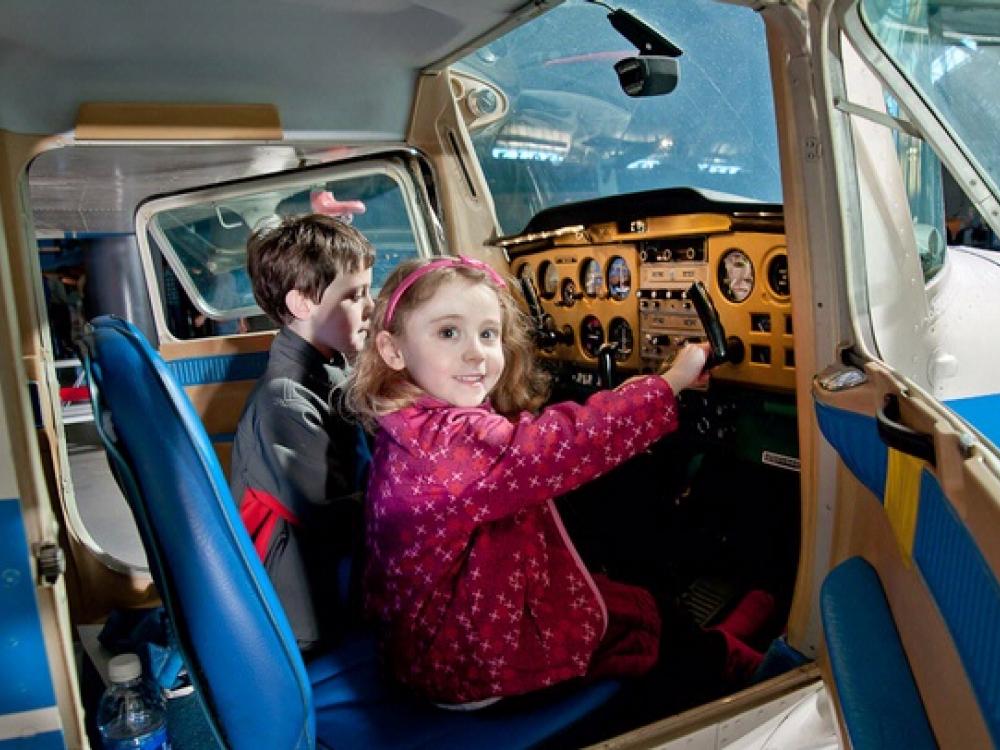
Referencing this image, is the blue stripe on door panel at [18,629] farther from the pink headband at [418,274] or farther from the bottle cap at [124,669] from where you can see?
the pink headband at [418,274]

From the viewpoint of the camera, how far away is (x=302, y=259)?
1.68 metres

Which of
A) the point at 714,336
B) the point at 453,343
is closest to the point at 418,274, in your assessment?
the point at 453,343

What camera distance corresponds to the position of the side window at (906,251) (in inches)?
55.2

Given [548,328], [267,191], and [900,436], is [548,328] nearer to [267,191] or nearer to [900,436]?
[267,191]

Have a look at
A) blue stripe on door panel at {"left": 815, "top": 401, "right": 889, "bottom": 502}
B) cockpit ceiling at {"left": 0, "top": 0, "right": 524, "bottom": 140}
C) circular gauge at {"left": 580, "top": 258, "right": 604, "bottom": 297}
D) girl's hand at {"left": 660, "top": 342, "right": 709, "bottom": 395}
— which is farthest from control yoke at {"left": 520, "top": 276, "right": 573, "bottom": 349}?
blue stripe on door panel at {"left": 815, "top": 401, "right": 889, "bottom": 502}

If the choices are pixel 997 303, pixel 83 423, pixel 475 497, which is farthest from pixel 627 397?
pixel 83 423

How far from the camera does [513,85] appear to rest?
2.76 m

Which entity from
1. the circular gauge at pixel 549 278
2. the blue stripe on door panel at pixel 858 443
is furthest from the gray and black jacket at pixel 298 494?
the circular gauge at pixel 549 278

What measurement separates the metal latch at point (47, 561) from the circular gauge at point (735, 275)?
1678 millimetres

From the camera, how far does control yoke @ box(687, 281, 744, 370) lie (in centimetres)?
150

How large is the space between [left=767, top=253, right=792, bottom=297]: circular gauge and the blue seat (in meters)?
1.44

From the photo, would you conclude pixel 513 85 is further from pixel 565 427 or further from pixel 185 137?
pixel 565 427

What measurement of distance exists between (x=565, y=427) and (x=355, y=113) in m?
1.52

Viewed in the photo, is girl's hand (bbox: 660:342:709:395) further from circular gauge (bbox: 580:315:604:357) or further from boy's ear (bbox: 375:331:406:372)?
circular gauge (bbox: 580:315:604:357)
